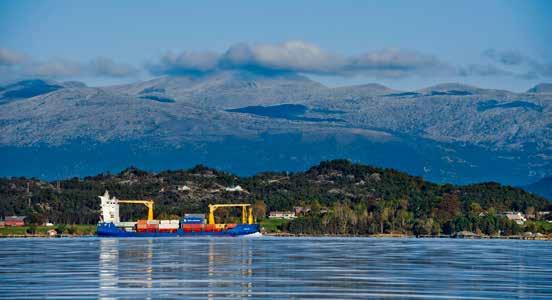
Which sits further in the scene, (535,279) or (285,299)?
(535,279)

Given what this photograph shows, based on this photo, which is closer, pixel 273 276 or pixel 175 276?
pixel 175 276

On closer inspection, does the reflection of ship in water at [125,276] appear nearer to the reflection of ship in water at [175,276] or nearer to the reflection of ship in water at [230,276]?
the reflection of ship in water at [175,276]

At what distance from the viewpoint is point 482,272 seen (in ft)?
293

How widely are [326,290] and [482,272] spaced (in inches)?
828

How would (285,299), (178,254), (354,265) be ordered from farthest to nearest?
1. (178,254)
2. (354,265)
3. (285,299)

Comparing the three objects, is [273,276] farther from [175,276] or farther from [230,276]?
[175,276]

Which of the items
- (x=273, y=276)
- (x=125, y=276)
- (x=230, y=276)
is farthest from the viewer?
(x=230, y=276)

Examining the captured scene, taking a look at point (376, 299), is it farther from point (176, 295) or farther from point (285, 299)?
point (176, 295)

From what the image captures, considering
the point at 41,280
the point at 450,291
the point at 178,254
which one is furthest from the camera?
the point at 178,254

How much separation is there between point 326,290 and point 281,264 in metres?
25.8

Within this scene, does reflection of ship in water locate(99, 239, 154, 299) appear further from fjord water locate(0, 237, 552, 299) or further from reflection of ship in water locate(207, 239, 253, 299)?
reflection of ship in water locate(207, 239, 253, 299)

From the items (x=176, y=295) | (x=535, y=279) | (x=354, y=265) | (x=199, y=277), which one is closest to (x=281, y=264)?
(x=354, y=265)

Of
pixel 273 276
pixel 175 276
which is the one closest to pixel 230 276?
pixel 273 276

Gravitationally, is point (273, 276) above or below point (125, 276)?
above
